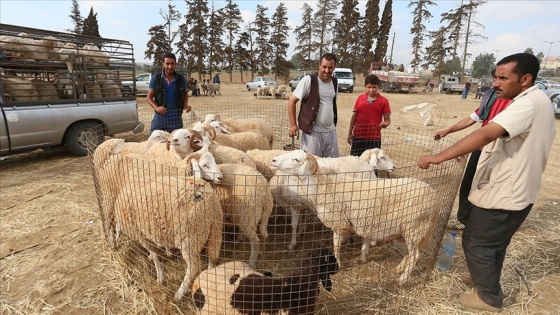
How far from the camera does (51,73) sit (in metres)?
7.27

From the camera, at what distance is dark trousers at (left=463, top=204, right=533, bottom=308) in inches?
105

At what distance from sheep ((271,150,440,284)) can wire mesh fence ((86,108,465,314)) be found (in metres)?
0.01

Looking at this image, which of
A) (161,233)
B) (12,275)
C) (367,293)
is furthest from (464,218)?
(12,275)

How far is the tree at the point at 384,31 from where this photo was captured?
4725 centimetres

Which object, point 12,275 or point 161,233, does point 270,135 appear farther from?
point 12,275

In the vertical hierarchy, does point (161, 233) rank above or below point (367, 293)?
above

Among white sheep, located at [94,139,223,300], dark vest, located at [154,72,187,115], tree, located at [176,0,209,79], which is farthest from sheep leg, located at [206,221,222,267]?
tree, located at [176,0,209,79]

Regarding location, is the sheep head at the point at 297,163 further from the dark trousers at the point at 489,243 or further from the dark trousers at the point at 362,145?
the dark trousers at the point at 362,145

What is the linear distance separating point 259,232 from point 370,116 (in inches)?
112

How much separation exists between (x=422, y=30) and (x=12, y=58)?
53.6 metres

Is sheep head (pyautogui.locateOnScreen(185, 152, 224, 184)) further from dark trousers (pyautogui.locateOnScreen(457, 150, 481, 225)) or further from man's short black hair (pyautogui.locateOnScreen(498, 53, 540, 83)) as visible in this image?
dark trousers (pyautogui.locateOnScreen(457, 150, 481, 225))

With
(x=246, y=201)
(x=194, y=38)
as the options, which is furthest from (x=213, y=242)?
(x=194, y=38)

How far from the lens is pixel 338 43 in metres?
47.9

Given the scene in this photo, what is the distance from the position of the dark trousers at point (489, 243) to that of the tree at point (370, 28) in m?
48.1
